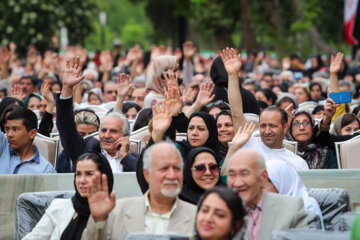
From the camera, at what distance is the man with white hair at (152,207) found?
6.29 meters

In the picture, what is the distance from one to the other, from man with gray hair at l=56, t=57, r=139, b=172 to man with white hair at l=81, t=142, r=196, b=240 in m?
2.40

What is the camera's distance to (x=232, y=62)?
31.7 ft

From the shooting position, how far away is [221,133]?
9.51 m

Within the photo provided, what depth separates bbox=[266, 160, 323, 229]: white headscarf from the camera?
6902 mm

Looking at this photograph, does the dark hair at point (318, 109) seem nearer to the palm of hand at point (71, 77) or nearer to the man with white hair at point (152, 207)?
the palm of hand at point (71, 77)

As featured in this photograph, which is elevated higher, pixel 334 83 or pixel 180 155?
pixel 334 83

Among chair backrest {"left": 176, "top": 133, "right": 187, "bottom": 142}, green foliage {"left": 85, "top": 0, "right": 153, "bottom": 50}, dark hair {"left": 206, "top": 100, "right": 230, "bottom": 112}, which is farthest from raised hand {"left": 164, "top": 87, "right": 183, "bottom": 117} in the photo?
green foliage {"left": 85, "top": 0, "right": 153, "bottom": 50}

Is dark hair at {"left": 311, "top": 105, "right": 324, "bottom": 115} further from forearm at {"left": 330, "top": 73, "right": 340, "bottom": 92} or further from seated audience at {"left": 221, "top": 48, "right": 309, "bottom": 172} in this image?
seated audience at {"left": 221, "top": 48, "right": 309, "bottom": 172}

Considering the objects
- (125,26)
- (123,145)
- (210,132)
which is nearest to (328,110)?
(210,132)

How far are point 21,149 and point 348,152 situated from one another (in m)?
3.69

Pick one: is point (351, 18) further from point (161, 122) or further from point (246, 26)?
point (161, 122)

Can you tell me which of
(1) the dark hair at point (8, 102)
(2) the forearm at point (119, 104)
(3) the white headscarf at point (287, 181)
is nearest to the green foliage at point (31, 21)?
(1) the dark hair at point (8, 102)

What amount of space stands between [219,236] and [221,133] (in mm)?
3950

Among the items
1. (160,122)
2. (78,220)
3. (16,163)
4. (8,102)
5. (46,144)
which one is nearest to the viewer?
(78,220)
